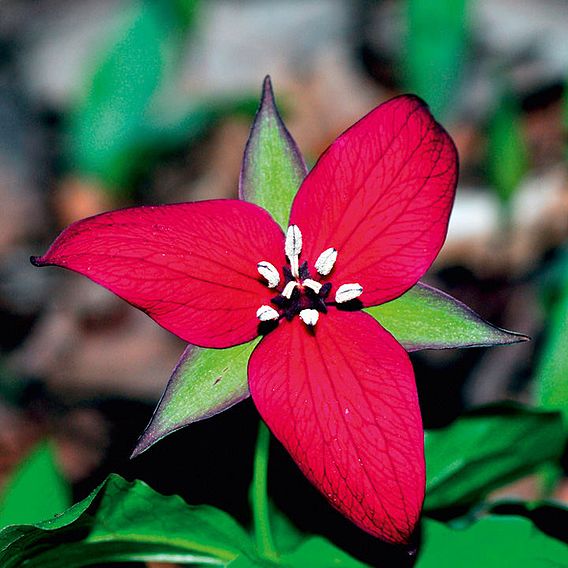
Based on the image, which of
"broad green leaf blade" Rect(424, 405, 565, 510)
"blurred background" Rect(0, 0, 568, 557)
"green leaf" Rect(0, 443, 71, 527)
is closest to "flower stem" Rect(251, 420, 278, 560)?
"blurred background" Rect(0, 0, 568, 557)

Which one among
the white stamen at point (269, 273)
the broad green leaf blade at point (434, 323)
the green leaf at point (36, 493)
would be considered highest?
the white stamen at point (269, 273)

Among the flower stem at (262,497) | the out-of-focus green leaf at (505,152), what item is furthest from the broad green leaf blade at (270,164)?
the out-of-focus green leaf at (505,152)

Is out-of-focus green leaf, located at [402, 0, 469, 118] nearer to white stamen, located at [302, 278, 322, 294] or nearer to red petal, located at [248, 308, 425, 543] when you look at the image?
white stamen, located at [302, 278, 322, 294]

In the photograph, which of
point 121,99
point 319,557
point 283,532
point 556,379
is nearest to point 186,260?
point 319,557

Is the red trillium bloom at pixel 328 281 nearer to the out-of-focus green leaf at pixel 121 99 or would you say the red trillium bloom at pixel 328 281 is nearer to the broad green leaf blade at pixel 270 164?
the broad green leaf blade at pixel 270 164

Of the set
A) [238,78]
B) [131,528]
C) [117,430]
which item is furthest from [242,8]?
[131,528]

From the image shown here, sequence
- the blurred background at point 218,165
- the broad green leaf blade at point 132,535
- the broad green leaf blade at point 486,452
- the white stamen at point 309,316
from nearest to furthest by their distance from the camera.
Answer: the white stamen at point 309,316 < the broad green leaf blade at point 132,535 < the broad green leaf blade at point 486,452 < the blurred background at point 218,165

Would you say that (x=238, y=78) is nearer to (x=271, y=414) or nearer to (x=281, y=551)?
(x=281, y=551)

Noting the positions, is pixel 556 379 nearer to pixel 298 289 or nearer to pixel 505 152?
pixel 298 289

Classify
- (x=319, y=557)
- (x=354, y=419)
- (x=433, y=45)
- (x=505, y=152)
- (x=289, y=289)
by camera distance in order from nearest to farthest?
(x=354, y=419) < (x=289, y=289) < (x=319, y=557) < (x=505, y=152) < (x=433, y=45)
